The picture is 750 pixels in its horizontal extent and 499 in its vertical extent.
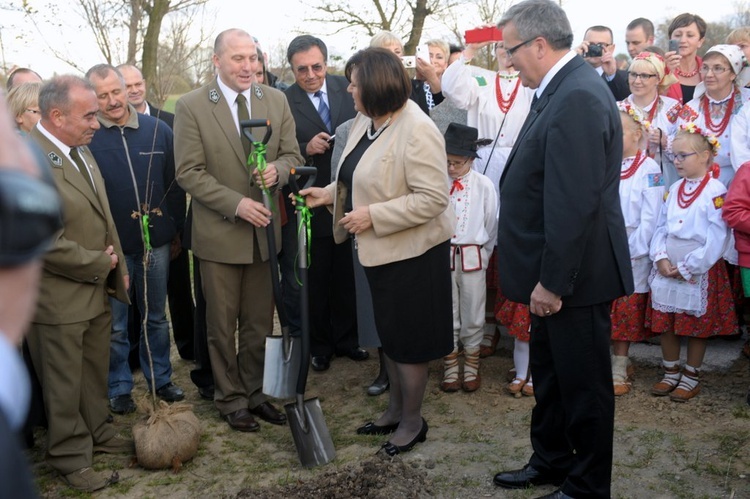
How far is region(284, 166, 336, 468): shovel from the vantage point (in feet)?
13.8

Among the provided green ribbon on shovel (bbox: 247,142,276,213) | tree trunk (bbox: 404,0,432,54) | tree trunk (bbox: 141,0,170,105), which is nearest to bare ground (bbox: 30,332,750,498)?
green ribbon on shovel (bbox: 247,142,276,213)

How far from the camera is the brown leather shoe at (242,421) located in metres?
4.68

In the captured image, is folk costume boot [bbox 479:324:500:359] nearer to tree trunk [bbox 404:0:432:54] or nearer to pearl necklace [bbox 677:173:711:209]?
pearl necklace [bbox 677:173:711:209]

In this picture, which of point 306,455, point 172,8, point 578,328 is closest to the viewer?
point 578,328

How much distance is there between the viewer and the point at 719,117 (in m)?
5.29

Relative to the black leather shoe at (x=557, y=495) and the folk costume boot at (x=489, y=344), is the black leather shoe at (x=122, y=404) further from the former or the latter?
the black leather shoe at (x=557, y=495)

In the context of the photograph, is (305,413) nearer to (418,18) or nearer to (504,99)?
(504,99)

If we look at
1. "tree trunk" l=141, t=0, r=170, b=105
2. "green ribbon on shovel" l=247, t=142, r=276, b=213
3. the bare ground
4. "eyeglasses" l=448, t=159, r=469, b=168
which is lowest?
the bare ground

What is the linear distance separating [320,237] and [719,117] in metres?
2.83

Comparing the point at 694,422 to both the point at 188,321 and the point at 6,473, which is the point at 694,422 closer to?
the point at 188,321

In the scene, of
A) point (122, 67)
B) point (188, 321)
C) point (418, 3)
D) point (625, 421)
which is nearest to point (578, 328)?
point (625, 421)

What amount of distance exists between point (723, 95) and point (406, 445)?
3.20 m

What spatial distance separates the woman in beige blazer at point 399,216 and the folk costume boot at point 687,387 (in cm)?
158

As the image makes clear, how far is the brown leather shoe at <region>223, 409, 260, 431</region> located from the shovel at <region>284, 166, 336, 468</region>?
0.45 m
